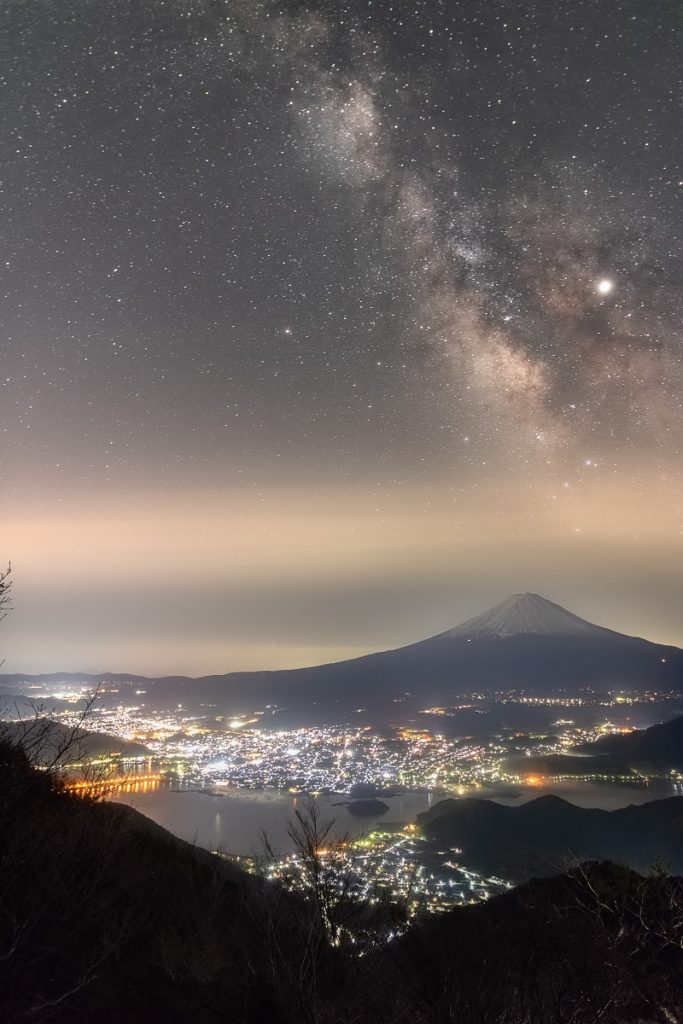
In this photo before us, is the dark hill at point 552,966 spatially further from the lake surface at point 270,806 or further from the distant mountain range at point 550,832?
the lake surface at point 270,806

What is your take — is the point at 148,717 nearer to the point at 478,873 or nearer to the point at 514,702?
the point at 514,702

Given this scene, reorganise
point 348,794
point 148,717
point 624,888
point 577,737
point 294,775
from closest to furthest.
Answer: point 624,888 < point 348,794 < point 294,775 < point 577,737 < point 148,717

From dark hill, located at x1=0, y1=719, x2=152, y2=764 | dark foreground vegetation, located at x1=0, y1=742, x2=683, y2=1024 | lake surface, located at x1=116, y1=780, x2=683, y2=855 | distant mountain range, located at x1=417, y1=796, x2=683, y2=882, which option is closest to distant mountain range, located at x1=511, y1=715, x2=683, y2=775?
lake surface, located at x1=116, y1=780, x2=683, y2=855

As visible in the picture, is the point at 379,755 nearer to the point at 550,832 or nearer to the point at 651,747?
the point at 651,747

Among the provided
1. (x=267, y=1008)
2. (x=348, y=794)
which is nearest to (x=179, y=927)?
(x=267, y=1008)

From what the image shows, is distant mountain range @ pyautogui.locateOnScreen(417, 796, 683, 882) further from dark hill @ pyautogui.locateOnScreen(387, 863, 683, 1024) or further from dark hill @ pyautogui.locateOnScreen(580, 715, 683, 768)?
dark hill @ pyautogui.locateOnScreen(580, 715, 683, 768)

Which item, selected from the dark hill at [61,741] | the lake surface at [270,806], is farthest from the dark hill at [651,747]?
the dark hill at [61,741]
